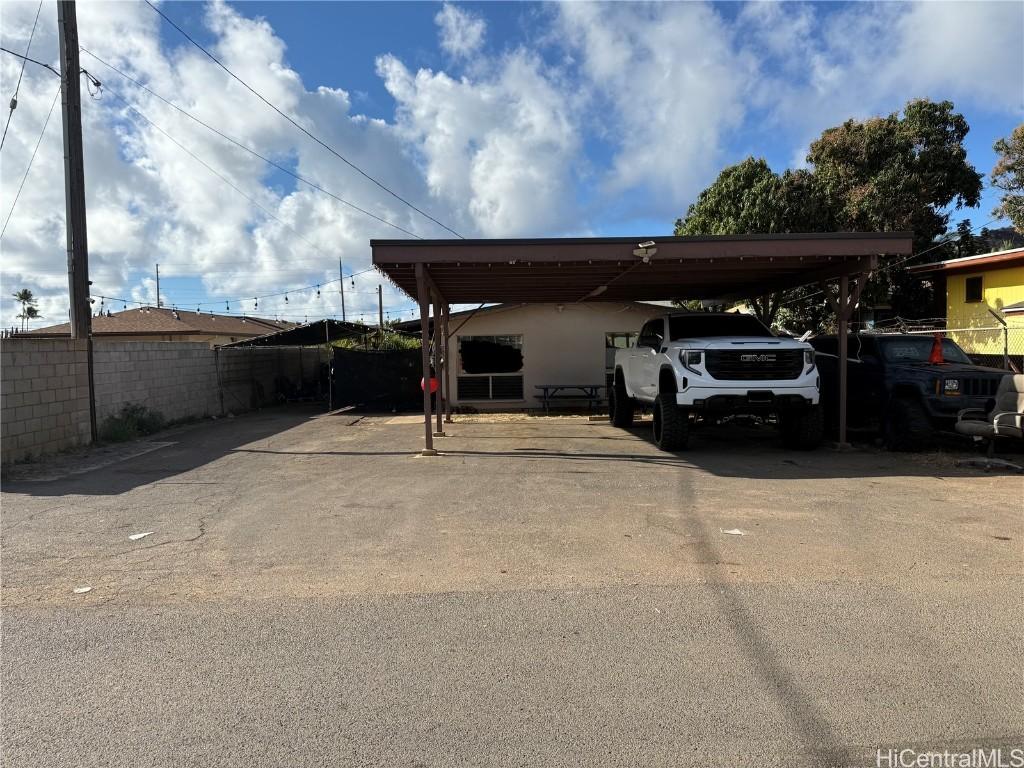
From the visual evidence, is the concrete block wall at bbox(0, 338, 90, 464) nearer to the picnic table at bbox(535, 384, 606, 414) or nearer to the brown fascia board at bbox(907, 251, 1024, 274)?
the picnic table at bbox(535, 384, 606, 414)

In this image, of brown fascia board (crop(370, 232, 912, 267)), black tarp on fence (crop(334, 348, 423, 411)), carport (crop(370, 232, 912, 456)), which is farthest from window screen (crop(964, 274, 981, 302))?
black tarp on fence (crop(334, 348, 423, 411))

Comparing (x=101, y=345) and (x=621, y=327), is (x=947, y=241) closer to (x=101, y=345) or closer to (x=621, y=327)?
(x=621, y=327)

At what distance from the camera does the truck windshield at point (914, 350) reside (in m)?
11.1

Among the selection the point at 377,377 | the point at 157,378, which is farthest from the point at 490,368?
the point at 157,378

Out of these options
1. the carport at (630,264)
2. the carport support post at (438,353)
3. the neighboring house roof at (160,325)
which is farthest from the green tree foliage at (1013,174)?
the neighboring house roof at (160,325)

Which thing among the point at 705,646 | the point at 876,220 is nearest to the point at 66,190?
the point at 705,646

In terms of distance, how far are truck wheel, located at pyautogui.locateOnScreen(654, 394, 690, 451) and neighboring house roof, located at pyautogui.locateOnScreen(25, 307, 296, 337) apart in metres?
30.6

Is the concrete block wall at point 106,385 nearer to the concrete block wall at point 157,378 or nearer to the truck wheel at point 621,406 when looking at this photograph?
the concrete block wall at point 157,378

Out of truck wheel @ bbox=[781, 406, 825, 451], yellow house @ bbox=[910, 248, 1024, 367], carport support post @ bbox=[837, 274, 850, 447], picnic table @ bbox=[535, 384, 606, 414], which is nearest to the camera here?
truck wheel @ bbox=[781, 406, 825, 451]

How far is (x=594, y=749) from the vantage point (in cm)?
285

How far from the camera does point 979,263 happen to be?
18.8 metres

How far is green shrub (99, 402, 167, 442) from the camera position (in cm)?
1261

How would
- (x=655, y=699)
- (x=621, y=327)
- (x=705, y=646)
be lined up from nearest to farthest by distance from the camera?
(x=655, y=699)
(x=705, y=646)
(x=621, y=327)

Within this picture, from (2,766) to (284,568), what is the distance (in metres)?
2.46
